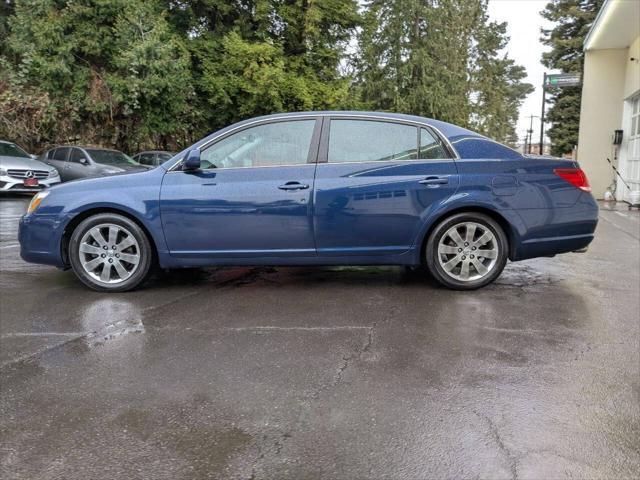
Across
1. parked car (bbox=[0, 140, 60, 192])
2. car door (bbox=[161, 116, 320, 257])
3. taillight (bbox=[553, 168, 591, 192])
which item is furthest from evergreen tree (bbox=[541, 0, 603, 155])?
car door (bbox=[161, 116, 320, 257])

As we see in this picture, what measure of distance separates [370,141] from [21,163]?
13.0 metres

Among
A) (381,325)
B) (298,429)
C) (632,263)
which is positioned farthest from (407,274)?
(298,429)

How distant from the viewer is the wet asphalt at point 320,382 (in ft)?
7.74

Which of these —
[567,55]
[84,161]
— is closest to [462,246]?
[84,161]

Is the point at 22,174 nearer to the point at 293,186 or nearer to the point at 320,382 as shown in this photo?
the point at 293,186

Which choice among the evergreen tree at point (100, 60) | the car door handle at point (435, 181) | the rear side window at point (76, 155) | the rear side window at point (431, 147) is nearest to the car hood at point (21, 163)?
the rear side window at point (76, 155)

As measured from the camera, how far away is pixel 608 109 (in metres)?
19.3

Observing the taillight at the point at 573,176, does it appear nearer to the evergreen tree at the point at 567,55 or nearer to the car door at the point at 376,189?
the car door at the point at 376,189

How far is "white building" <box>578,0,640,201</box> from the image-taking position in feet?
59.0

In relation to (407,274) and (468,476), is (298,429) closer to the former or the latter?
(468,476)

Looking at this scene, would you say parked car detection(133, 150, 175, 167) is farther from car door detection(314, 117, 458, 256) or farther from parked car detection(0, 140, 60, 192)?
car door detection(314, 117, 458, 256)

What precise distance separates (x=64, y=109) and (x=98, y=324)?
17.2 m

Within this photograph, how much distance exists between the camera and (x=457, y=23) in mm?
37500

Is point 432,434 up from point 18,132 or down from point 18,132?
down
